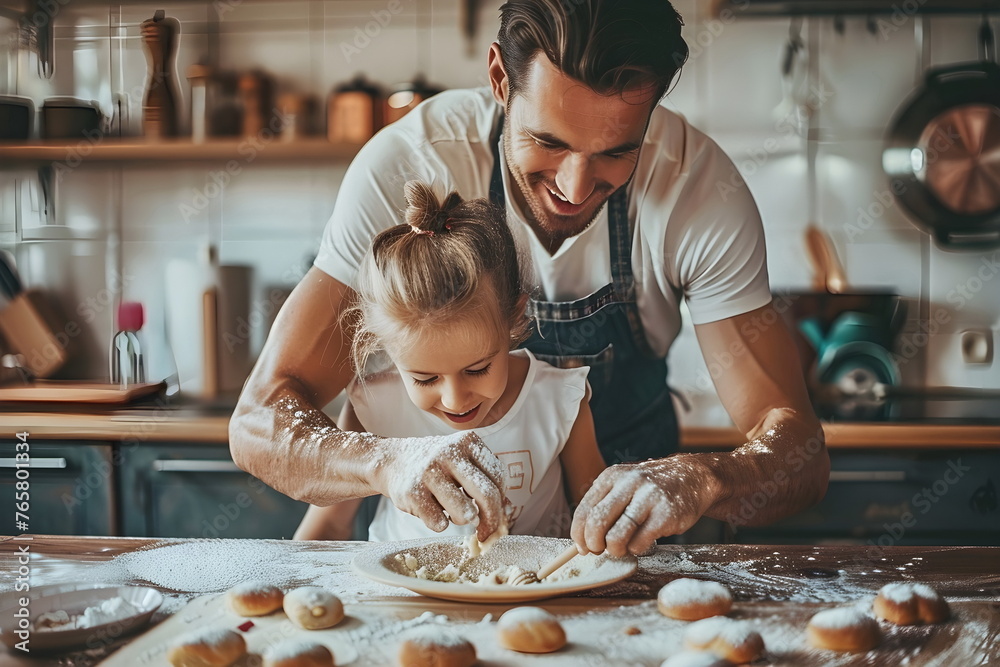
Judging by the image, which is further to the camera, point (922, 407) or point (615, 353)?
point (922, 407)

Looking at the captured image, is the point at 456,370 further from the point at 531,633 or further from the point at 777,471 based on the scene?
the point at 777,471

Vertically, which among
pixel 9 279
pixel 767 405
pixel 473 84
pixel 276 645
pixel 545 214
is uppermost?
pixel 473 84

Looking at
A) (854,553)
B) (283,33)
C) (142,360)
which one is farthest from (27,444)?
(854,553)

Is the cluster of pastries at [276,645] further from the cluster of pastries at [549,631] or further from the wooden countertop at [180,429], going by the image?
the wooden countertop at [180,429]

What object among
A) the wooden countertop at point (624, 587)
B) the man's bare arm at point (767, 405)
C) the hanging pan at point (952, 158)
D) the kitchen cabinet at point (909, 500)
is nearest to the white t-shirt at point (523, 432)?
the wooden countertop at point (624, 587)

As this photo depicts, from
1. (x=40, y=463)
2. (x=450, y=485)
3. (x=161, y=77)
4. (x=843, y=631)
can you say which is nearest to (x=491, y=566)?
(x=450, y=485)

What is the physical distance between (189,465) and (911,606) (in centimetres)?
119

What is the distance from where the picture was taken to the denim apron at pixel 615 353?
1424mm

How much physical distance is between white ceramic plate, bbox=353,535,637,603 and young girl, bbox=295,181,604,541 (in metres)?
0.11

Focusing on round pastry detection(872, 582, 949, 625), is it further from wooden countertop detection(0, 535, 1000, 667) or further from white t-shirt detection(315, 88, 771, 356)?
white t-shirt detection(315, 88, 771, 356)

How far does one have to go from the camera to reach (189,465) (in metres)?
1.53

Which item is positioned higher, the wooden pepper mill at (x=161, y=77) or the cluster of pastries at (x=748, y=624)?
the wooden pepper mill at (x=161, y=77)

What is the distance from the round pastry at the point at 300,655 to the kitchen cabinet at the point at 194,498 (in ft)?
1.55

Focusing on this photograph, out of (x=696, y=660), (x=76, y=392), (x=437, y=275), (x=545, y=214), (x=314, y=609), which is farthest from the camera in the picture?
(x=76, y=392)
